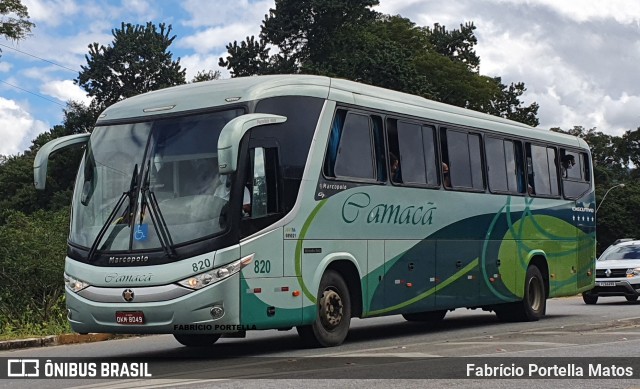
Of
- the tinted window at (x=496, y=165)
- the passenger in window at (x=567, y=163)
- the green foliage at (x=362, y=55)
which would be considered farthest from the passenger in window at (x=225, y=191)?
the green foliage at (x=362, y=55)

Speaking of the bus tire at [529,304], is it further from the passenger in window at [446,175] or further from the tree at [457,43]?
the tree at [457,43]

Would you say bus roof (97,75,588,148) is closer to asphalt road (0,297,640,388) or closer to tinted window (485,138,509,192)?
asphalt road (0,297,640,388)

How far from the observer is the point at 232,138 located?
12.9m

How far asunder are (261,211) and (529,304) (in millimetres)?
8973

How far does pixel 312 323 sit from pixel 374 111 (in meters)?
3.48

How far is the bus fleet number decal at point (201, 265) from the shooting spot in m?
13.2

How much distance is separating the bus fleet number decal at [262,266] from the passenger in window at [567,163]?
34.9 ft

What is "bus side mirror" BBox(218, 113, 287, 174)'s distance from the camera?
499 inches

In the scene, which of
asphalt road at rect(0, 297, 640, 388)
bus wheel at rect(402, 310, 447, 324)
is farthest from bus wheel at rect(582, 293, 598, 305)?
asphalt road at rect(0, 297, 640, 388)

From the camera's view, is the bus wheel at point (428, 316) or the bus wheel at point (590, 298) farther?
the bus wheel at point (590, 298)

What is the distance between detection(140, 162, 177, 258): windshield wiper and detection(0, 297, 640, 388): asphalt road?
1.38m

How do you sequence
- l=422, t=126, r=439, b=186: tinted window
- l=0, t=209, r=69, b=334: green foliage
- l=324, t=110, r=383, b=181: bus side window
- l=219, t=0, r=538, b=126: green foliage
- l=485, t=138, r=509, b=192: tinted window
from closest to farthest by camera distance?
l=324, t=110, r=383, b=181: bus side window → l=422, t=126, r=439, b=186: tinted window → l=485, t=138, r=509, b=192: tinted window → l=0, t=209, r=69, b=334: green foliage → l=219, t=0, r=538, b=126: green foliage

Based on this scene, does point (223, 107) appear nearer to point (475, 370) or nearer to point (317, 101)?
point (317, 101)

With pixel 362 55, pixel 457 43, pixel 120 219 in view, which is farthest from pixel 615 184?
pixel 120 219
